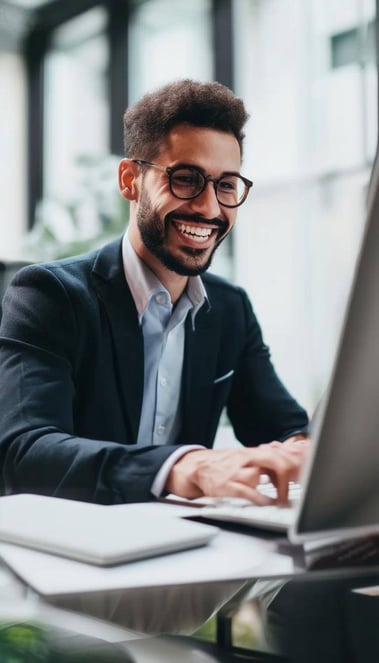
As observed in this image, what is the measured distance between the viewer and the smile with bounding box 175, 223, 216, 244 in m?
1.60

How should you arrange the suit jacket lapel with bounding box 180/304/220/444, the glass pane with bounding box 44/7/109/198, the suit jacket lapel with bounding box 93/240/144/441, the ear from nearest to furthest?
the suit jacket lapel with bounding box 93/240/144/441, the suit jacket lapel with bounding box 180/304/220/444, the ear, the glass pane with bounding box 44/7/109/198

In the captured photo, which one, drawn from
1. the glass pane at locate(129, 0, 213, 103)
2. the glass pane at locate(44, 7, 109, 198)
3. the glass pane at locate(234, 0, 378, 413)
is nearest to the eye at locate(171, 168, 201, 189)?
the glass pane at locate(234, 0, 378, 413)

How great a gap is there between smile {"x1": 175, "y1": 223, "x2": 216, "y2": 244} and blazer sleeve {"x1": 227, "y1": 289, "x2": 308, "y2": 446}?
0.19 metres

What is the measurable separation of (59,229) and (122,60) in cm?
134

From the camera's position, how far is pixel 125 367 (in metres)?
1.39

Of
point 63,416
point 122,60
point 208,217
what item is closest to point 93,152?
point 122,60

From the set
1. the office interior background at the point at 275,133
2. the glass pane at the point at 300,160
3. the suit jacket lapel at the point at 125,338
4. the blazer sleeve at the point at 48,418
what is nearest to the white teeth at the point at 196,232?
the suit jacket lapel at the point at 125,338

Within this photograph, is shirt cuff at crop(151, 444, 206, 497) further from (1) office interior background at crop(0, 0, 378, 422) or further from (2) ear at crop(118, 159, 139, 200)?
(1) office interior background at crop(0, 0, 378, 422)

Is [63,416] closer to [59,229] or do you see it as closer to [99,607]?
[99,607]

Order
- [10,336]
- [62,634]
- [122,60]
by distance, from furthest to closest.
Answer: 1. [122,60]
2. [10,336]
3. [62,634]

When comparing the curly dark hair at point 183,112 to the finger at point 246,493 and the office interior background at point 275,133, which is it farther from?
the office interior background at point 275,133

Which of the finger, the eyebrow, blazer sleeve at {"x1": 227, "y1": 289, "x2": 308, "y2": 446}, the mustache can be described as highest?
the eyebrow

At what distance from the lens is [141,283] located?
58.4 inches

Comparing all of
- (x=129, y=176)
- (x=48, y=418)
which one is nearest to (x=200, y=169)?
(x=129, y=176)
